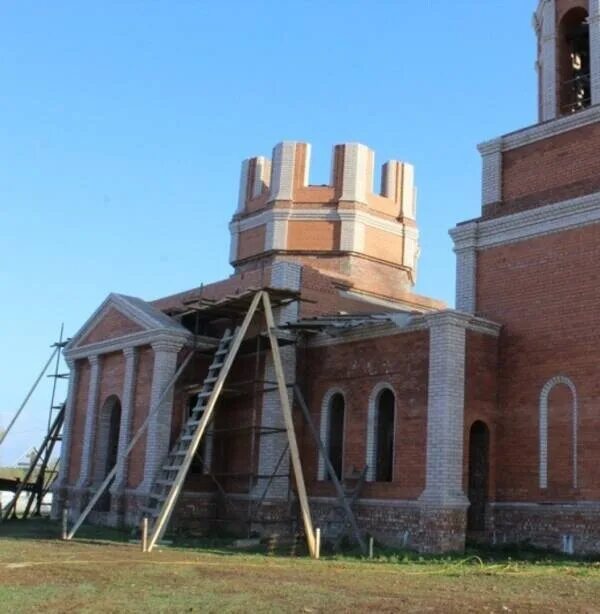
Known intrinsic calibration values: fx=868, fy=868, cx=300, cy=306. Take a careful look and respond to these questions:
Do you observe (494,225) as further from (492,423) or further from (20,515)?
(20,515)

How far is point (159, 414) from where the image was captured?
66.4 ft

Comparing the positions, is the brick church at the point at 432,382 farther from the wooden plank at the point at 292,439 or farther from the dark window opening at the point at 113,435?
the wooden plank at the point at 292,439

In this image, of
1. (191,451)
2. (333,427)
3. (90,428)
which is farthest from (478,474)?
(90,428)

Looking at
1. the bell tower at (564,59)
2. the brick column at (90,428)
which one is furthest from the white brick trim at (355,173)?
the brick column at (90,428)

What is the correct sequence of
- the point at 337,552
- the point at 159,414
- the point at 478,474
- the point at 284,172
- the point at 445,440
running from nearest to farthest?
the point at 445,440
the point at 337,552
the point at 478,474
the point at 159,414
the point at 284,172

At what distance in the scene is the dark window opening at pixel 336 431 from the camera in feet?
61.7

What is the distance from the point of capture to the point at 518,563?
13.7 m

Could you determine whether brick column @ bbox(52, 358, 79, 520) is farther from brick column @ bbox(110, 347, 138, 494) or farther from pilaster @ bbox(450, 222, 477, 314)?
pilaster @ bbox(450, 222, 477, 314)

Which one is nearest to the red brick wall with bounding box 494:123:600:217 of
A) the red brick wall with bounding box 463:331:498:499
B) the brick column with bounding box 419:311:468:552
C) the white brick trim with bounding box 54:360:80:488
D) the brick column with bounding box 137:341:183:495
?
the red brick wall with bounding box 463:331:498:499

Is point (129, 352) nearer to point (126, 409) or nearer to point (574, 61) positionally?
point (126, 409)

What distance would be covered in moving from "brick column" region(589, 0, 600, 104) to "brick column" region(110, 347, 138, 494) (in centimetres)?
1211

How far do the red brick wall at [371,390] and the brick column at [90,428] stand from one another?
21.0 ft

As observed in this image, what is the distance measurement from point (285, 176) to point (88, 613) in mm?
19365

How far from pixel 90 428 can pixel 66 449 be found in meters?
1.67
